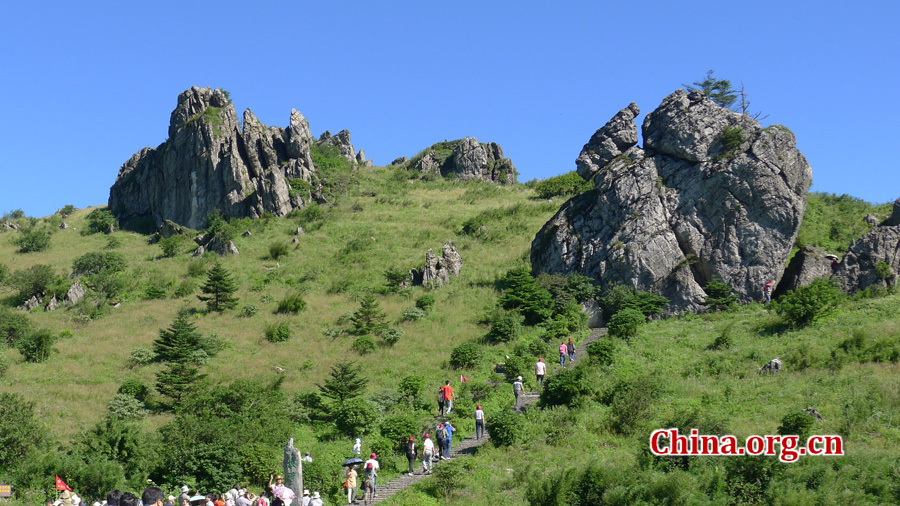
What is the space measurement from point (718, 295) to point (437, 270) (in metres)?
21.3

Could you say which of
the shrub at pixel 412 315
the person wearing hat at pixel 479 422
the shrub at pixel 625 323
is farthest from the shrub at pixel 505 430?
the shrub at pixel 412 315

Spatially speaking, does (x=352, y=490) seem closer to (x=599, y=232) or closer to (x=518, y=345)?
(x=518, y=345)

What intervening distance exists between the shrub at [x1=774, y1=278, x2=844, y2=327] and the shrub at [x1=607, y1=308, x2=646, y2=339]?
25.4ft

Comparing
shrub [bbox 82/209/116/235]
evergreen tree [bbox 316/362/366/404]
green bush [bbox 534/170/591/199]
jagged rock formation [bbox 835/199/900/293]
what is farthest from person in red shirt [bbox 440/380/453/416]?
shrub [bbox 82/209/116/235]

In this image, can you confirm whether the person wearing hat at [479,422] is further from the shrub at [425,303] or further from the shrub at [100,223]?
the shrub at [100,223]

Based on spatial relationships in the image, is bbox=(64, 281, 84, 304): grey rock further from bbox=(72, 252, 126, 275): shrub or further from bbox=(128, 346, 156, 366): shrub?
bbox=(128, 346, 156, 366): shrub

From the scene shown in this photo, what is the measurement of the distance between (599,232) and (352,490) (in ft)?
102

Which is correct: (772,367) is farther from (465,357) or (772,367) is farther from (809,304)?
(465,357)

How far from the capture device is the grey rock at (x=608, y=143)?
6662 cm

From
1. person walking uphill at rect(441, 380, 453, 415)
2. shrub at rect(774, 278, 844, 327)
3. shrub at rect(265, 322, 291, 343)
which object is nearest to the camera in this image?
person walking uphill at rect(441, 380, 453, 415)

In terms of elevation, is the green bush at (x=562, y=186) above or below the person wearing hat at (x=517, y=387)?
above

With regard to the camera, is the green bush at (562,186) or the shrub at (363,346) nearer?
the shrub at (363,346)

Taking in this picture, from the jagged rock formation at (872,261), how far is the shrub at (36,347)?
48.1 metres

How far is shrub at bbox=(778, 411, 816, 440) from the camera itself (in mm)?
20562
